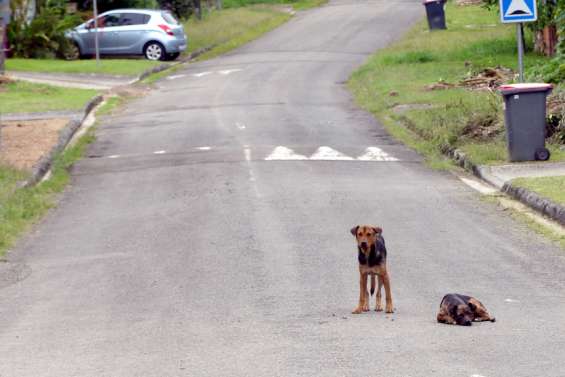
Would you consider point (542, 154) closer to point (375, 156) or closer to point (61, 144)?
point (375, 156)

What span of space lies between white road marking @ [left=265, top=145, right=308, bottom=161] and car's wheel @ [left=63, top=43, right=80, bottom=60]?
20383mm

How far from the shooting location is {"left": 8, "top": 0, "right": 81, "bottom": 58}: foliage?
3719 cm

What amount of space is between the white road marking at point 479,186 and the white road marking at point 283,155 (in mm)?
2900

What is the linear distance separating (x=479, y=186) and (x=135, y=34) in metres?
23.3

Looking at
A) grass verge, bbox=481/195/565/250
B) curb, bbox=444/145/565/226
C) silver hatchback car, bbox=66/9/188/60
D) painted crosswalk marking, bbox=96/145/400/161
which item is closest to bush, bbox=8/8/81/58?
silver hatchback car, bbox=66/9/188/60

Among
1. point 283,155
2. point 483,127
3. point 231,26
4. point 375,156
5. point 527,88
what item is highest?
point 231,26

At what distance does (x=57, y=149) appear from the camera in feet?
65.6

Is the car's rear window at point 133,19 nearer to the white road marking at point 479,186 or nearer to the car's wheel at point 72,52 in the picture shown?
the car's wheel at point 72,52

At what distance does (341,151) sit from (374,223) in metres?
6.27

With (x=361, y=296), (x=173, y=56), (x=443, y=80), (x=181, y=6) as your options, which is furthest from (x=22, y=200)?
(x=181, y=6)


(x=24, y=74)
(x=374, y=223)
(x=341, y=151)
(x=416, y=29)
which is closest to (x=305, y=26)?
(x=416, y=29)

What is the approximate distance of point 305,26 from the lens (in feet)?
150

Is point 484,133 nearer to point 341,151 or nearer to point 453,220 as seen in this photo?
point 341,151

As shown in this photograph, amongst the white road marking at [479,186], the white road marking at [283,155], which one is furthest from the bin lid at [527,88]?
the white road marking at [283,155]
